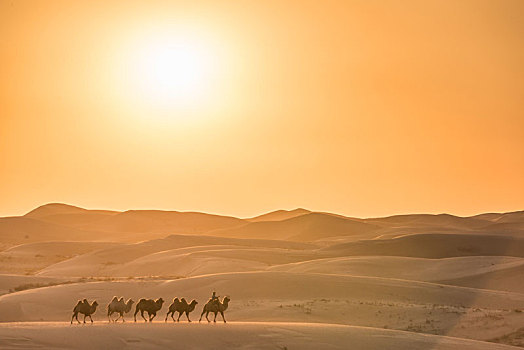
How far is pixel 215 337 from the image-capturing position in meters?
24.4

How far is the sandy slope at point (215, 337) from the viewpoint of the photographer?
23.1 metres

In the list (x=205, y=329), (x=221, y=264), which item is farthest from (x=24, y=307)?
(x=221, y=264)

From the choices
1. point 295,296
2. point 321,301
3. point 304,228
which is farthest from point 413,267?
point 304,228

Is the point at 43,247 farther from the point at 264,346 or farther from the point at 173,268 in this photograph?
the point at 264,346

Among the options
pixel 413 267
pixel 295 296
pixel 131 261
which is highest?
pixel 131 261

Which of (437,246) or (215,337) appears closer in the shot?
(215,337)

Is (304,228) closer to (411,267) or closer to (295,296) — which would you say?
(411,267)

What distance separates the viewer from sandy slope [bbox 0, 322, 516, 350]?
2306cm

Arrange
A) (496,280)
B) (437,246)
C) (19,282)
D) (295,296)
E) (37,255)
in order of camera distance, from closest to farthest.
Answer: (295,296) < (19,282) < (496,280) < (437,246) < (37,255)

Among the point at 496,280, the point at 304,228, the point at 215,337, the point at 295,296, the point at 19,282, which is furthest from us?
the point at 304,228

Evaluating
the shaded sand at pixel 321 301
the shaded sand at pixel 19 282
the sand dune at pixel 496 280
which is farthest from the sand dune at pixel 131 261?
the shaded sand at pixel 321 301

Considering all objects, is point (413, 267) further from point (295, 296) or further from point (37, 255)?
point (37, 255)

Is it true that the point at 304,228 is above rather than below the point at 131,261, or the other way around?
above

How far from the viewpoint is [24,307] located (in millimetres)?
36781
